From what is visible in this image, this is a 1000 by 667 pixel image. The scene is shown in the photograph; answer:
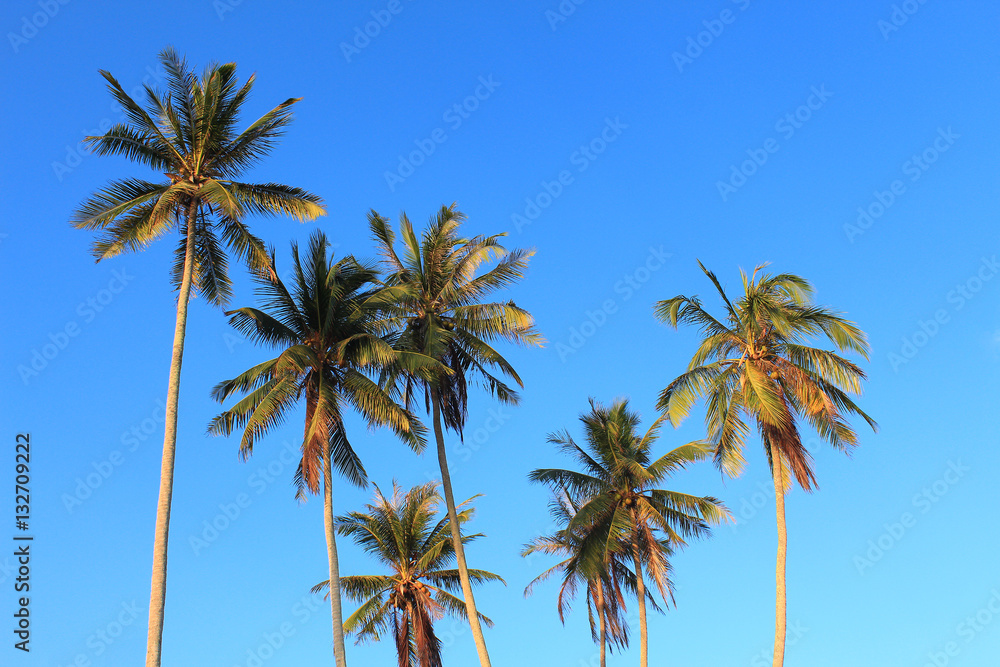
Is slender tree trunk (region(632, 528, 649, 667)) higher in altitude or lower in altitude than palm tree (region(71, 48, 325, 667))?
lower

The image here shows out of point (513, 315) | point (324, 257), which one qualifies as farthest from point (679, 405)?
point (324, 257)

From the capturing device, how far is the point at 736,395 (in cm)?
2828

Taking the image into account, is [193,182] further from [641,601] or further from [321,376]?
[641,601]

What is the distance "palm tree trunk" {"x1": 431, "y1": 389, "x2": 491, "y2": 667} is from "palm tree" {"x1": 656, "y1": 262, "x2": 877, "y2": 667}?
7.11m

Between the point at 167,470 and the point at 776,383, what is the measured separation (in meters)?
17.1

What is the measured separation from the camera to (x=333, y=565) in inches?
1016

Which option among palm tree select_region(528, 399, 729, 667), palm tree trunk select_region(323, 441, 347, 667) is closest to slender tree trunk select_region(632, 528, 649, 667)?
palm tree select_region(528, 399, 729, 667)

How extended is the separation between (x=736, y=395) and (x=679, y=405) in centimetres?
180

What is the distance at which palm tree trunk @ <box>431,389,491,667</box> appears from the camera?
28.9m

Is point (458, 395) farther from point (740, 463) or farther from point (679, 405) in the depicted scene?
point (740, 463)

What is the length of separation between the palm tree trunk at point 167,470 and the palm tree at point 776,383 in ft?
47.3

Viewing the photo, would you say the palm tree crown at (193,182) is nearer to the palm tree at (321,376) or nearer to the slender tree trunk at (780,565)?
the palm tree at (321,376)

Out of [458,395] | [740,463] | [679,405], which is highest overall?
[458,395]

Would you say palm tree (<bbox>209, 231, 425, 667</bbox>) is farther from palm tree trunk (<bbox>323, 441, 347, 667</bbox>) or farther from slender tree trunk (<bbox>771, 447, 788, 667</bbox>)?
slender tree trunk (<bbox>771, 447, 788, 667</bbox>)
